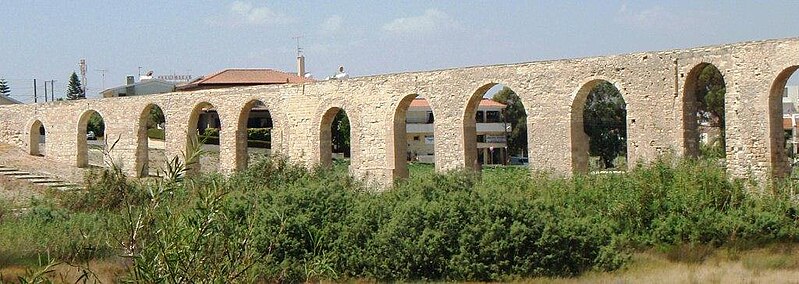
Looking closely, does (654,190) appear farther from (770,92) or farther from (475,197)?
(475,197)

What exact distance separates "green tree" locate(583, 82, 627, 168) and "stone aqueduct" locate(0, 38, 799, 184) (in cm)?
1753

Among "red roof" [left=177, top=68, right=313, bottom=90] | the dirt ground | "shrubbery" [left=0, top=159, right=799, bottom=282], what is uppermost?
"red roof" [left=177, top=68, right=313, bottom=90]

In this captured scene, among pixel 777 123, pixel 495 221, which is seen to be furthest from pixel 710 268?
pixel 777 123

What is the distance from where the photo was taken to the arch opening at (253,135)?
21234mm

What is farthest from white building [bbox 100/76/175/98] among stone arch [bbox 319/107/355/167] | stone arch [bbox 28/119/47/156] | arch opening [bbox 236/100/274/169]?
stone arch [bbox 319/107/355/167]

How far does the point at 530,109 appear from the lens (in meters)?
15.9

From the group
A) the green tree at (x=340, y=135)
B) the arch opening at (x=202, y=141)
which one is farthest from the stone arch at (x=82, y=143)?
the green tree at (x=340, y=135)

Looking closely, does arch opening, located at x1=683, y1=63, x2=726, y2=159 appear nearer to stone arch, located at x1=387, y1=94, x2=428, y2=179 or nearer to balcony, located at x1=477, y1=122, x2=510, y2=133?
stone arch, located at x1=387, y1=94, x2=428, y2=179

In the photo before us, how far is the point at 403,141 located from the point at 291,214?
7236mm

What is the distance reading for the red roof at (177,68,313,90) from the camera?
1490 inches

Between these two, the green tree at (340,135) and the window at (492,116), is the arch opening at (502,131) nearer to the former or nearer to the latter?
the window at (492,116)

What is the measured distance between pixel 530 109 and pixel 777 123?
4002 millimetres

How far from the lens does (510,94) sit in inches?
1660

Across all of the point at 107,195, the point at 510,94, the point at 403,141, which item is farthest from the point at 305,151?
the point at 510,94
